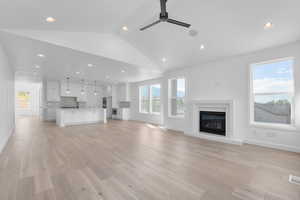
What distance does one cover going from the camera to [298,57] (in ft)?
11.6

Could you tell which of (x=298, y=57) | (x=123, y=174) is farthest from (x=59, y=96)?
(x=298, y=57)

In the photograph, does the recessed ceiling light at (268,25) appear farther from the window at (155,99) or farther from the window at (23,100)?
the window at (23,100)

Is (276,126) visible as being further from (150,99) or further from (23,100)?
(23,100)

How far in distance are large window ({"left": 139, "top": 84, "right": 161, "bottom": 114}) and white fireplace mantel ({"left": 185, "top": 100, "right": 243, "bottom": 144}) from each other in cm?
351

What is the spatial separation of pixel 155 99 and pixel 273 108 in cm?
616

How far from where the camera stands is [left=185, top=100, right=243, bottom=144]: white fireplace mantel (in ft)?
14.7

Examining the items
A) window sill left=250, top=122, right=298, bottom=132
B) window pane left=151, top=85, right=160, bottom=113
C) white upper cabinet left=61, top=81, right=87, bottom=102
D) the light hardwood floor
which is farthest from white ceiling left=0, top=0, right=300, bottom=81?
white upper cabinet left=61, top=81, right=87, bottom=102

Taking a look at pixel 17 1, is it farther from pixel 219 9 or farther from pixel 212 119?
pixel 212 119

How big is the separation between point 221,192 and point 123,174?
5.25ft

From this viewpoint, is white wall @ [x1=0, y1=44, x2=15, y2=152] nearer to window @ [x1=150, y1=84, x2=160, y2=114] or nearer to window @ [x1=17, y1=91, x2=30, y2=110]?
window @ [x1=150, y1=84, x2=160, y2=114]

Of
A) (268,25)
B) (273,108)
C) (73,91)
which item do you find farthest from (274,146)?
(73,91)

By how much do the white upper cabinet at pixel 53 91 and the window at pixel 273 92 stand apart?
1166cm

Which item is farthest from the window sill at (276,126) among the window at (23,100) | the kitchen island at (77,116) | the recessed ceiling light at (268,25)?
the window at (23,100)

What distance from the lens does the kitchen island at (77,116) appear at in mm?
7462
